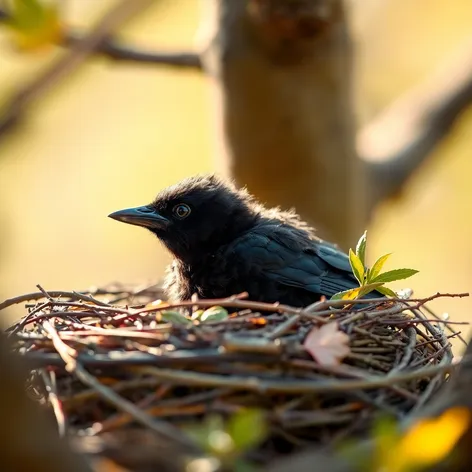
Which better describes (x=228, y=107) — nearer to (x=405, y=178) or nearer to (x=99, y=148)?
(x=405, y=178)

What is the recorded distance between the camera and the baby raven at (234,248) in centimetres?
430

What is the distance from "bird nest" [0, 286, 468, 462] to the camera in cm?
263

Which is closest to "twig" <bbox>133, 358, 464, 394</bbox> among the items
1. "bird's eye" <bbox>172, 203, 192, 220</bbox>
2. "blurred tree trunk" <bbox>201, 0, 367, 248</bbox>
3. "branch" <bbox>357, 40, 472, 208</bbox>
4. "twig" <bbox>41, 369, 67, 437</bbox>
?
"twig" <bbox>41, 369, 67, 437</bbox>

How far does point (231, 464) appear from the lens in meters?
1.97

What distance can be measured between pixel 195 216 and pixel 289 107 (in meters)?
1.34

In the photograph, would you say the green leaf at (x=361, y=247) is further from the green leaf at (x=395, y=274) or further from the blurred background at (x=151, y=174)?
the blurred background at (x=151, y=174)

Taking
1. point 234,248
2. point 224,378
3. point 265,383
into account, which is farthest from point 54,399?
point 234,248

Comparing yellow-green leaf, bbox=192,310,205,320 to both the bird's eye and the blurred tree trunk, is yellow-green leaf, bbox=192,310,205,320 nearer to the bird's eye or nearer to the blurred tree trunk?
the bird's eye

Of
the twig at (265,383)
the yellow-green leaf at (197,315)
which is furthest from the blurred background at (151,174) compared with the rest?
the twig at (265,383)

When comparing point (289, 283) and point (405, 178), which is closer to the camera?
point (289, 283)

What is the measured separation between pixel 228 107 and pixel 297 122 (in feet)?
1.61

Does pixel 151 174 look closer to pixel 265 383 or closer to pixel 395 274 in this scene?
pixel 395 274

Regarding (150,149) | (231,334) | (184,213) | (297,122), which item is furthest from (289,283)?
(150,149)

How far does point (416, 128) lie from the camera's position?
22.1 feet
